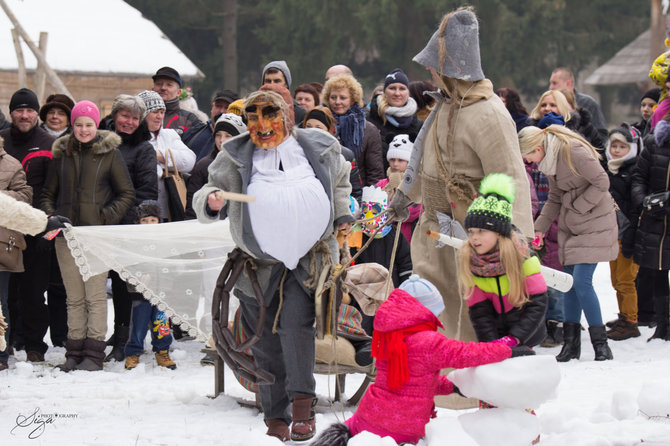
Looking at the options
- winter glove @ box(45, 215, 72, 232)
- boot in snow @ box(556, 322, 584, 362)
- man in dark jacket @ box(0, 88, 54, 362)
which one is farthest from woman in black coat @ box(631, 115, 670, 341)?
man in dark jacket @ box(0, 88, 54, 362)

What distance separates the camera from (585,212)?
7.51 metres

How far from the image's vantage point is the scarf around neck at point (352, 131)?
7.95m

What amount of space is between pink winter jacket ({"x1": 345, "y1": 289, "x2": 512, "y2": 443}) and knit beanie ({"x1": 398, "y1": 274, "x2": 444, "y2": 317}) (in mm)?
40

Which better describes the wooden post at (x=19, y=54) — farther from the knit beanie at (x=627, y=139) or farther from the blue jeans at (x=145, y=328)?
the knit beanie at (x=627, y=139)

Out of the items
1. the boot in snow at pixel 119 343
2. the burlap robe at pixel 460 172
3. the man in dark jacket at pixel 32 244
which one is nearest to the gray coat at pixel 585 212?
the burlap robe at pixel 460 172

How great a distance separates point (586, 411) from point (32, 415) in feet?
10.7

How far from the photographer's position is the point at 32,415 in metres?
5.75

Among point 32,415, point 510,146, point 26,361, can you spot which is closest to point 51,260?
point 26,361

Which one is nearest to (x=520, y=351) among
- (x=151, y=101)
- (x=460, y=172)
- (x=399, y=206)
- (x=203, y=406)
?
(x=460, y=172)

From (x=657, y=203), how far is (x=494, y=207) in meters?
4.16

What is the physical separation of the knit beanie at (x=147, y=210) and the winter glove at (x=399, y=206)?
274 centimetres

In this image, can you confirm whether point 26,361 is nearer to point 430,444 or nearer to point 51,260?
point 51,260

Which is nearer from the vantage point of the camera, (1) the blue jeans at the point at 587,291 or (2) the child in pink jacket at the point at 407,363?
(2) the child in pink jacket at the point at 407,363

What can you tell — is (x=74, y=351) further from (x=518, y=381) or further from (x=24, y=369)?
(x=518, y=381)
